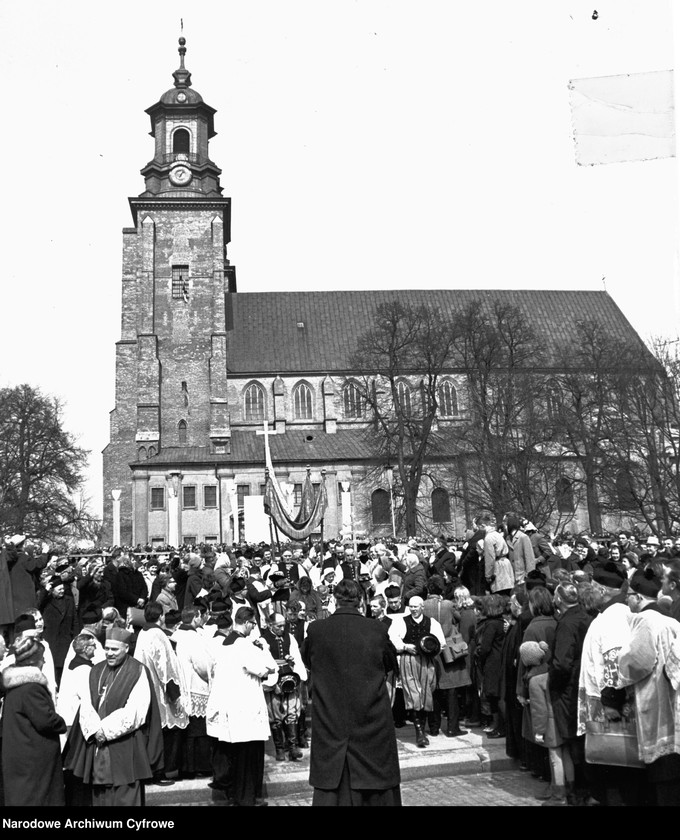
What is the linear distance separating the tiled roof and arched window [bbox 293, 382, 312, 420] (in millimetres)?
1705

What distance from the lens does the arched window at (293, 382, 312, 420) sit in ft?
209

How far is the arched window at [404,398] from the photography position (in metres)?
52.7

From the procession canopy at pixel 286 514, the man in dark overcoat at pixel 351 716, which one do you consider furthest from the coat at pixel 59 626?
the procession canopy at pixel 286 514

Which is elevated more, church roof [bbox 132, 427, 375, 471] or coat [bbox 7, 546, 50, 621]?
church roof [bbox 132, 427, 375, 471]

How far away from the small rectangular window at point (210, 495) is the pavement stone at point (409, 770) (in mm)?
46395

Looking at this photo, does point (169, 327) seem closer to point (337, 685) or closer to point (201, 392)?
point (201, 392)

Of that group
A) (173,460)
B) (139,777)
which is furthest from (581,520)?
(139,777)

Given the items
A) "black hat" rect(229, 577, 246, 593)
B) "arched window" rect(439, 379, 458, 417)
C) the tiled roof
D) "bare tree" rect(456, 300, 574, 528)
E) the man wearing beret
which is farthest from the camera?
"arched window" rect(439, 379, 458, 417)

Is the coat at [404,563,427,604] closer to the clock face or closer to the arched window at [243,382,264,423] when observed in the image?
the arched window at [243,382,264,423]

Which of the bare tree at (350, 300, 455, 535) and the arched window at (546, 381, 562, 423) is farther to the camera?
the bare tree at (350, 300, 455, 535)

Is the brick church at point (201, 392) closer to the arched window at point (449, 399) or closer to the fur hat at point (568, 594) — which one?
the arched window at point (449, 399)

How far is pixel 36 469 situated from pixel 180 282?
15403 millimetres

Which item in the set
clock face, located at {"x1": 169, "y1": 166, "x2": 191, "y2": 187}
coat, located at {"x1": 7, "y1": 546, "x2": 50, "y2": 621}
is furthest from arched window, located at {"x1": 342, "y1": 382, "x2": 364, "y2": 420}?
coat, located at {"x1": 7, "y1": 546, "x2": 50, "y2": 621}

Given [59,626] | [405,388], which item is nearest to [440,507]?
[405,388]
